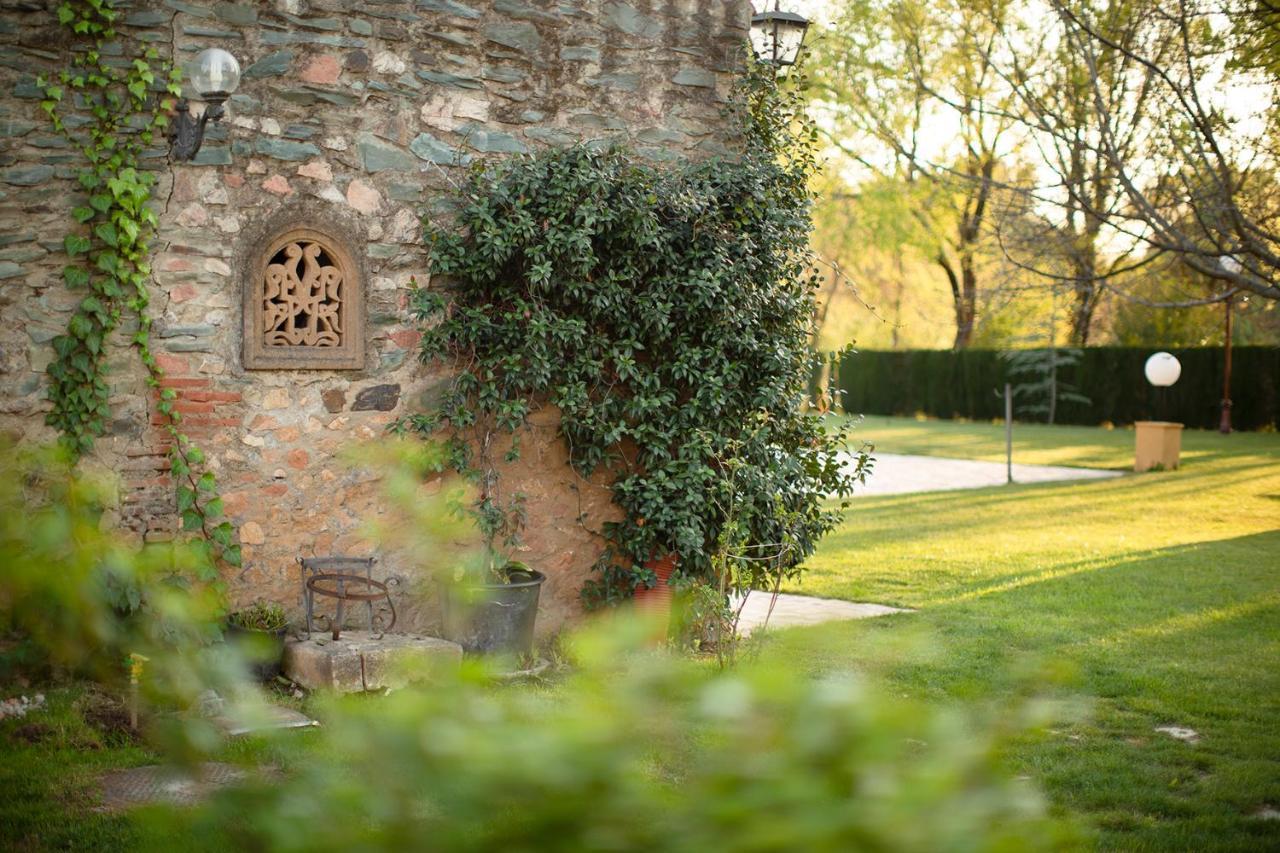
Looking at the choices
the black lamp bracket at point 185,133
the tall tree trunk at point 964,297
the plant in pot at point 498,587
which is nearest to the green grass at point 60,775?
the plant in pot at point 498,587

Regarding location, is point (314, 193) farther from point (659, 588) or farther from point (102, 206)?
point (659, 588)

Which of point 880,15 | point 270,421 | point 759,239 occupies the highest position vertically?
point 880,15

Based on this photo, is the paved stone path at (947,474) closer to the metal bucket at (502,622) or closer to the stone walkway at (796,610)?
the stone walkway at (796,610)

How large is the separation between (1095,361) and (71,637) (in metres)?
A: 26.8

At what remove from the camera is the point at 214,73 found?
5.35 m

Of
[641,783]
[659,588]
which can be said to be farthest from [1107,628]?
[641,783]

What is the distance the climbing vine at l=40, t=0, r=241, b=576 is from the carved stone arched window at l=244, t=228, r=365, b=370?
1.64 feet

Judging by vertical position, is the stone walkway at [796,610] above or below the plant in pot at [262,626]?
below

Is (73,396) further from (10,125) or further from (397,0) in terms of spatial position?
(397,0)

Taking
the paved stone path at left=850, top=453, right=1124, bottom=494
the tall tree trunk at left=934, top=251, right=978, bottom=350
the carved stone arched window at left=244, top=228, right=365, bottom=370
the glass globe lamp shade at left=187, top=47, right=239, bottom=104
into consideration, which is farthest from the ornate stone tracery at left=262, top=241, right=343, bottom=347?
the tall tree trunk at left=934, top=251, right=978, bottom=350

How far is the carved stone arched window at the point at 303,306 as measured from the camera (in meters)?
5.79

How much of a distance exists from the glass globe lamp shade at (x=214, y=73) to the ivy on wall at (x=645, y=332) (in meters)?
1.23

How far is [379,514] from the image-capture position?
6.12m

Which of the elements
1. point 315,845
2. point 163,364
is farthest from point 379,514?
point 315,845
